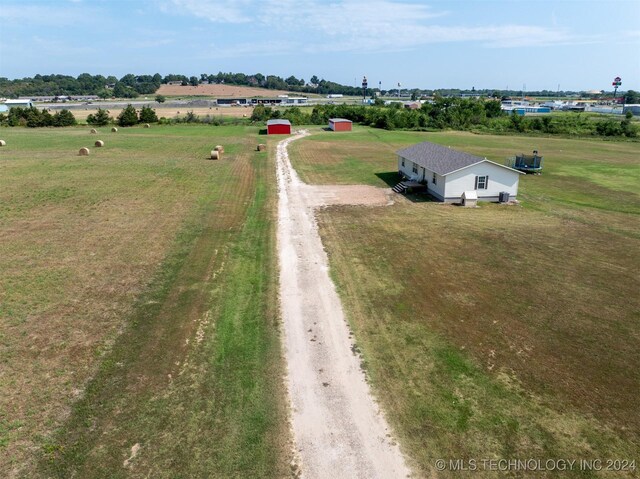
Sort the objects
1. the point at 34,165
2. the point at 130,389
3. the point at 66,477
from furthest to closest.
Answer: the point at 34,165 < the point at 130,389 < the point at 66,477

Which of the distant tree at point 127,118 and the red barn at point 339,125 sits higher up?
the distant tree at point 127,118

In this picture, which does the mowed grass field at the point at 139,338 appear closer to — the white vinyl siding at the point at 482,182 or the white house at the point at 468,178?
the white house at the point at 468,178

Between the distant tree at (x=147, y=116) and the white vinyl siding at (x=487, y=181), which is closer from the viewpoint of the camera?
the white vinyl siding at (x=487, y=181)

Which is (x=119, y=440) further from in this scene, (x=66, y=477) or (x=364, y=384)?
(x=364, y=384)

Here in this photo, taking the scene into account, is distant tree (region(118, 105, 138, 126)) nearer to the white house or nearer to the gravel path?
the white house

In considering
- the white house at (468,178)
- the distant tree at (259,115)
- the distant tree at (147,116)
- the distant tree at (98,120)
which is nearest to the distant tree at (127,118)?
the distant tree at (147,116)

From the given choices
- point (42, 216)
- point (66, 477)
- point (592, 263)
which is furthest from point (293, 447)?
point (42, 216)

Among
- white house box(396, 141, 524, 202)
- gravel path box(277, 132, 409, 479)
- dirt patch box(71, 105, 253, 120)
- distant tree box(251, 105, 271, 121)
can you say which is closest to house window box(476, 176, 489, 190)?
white house box(396, 141, 524, 202)

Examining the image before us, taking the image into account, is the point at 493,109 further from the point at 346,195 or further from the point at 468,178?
the point at 346,195
